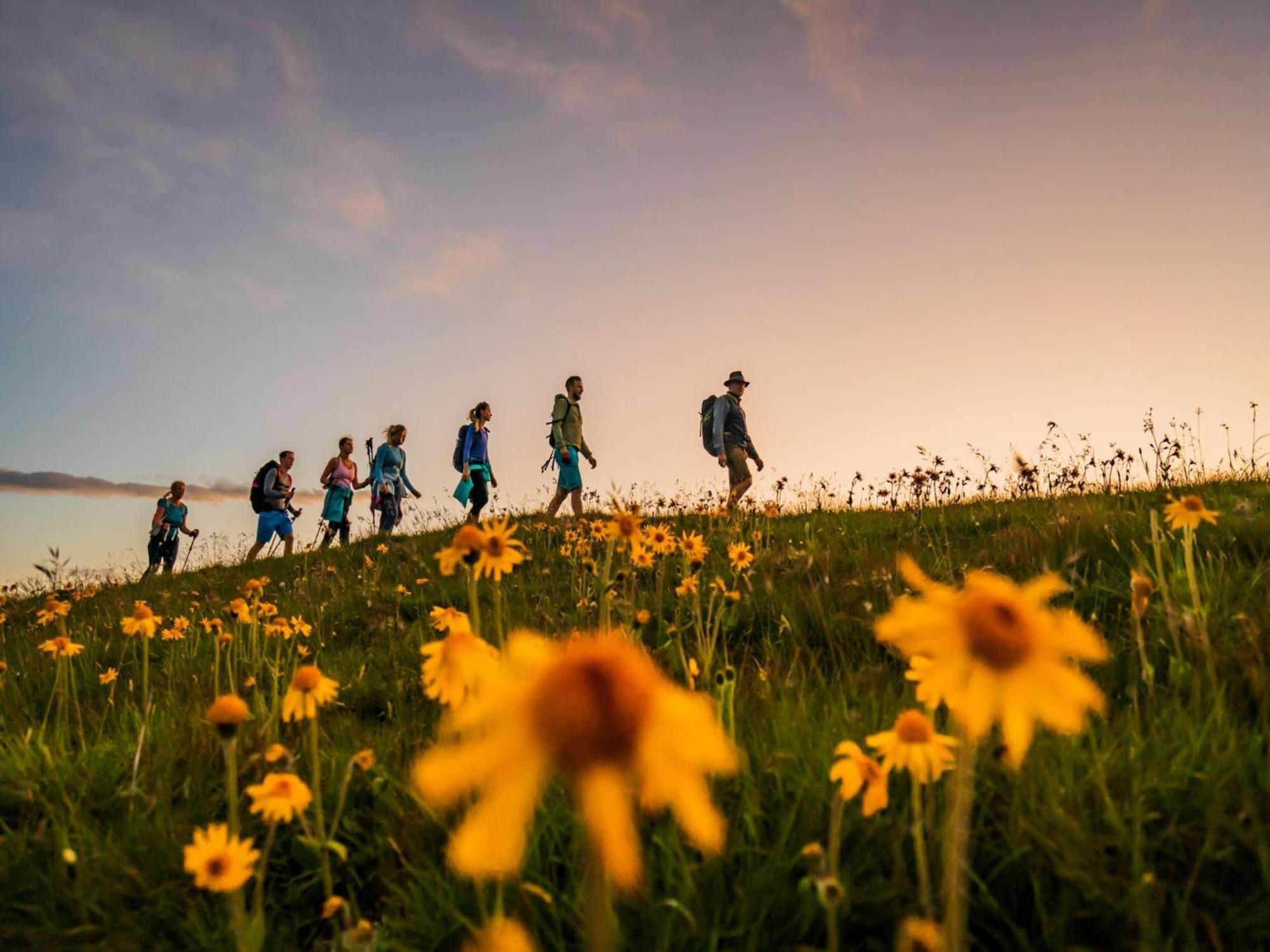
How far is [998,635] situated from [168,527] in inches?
726

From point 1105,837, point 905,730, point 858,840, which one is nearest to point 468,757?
point 905,730

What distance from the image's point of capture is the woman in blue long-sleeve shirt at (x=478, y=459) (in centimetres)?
1505

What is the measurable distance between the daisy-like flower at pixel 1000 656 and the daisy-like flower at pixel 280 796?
1.36 metres

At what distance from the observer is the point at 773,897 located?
1.46 meters

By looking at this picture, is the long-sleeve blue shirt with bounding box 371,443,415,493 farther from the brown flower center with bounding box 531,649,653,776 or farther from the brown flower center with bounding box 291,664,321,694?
the brown flower center with bounding box 531,649,653,776

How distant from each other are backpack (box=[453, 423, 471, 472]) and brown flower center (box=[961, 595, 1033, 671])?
14630 mm

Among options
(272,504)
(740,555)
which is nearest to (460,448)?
(272,504)

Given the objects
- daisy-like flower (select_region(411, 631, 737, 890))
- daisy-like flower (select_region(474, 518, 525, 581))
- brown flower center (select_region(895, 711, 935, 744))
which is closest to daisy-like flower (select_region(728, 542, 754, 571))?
daisy-like flower (select_region(474, 518, 525, 581))

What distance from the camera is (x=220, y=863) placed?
1332mm

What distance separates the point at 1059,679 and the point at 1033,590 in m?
0.16

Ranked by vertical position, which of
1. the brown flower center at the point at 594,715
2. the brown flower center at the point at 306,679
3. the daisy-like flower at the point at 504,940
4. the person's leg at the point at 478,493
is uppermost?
the person's leg at the point at 478,493

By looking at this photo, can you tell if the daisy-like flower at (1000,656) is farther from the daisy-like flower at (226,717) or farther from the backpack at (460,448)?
the backpack at (460,448)

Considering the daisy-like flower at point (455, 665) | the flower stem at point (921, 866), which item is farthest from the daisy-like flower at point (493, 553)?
the flower stem at point (921, 866)

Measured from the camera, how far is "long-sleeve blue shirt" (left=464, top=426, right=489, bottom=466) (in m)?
15.0
